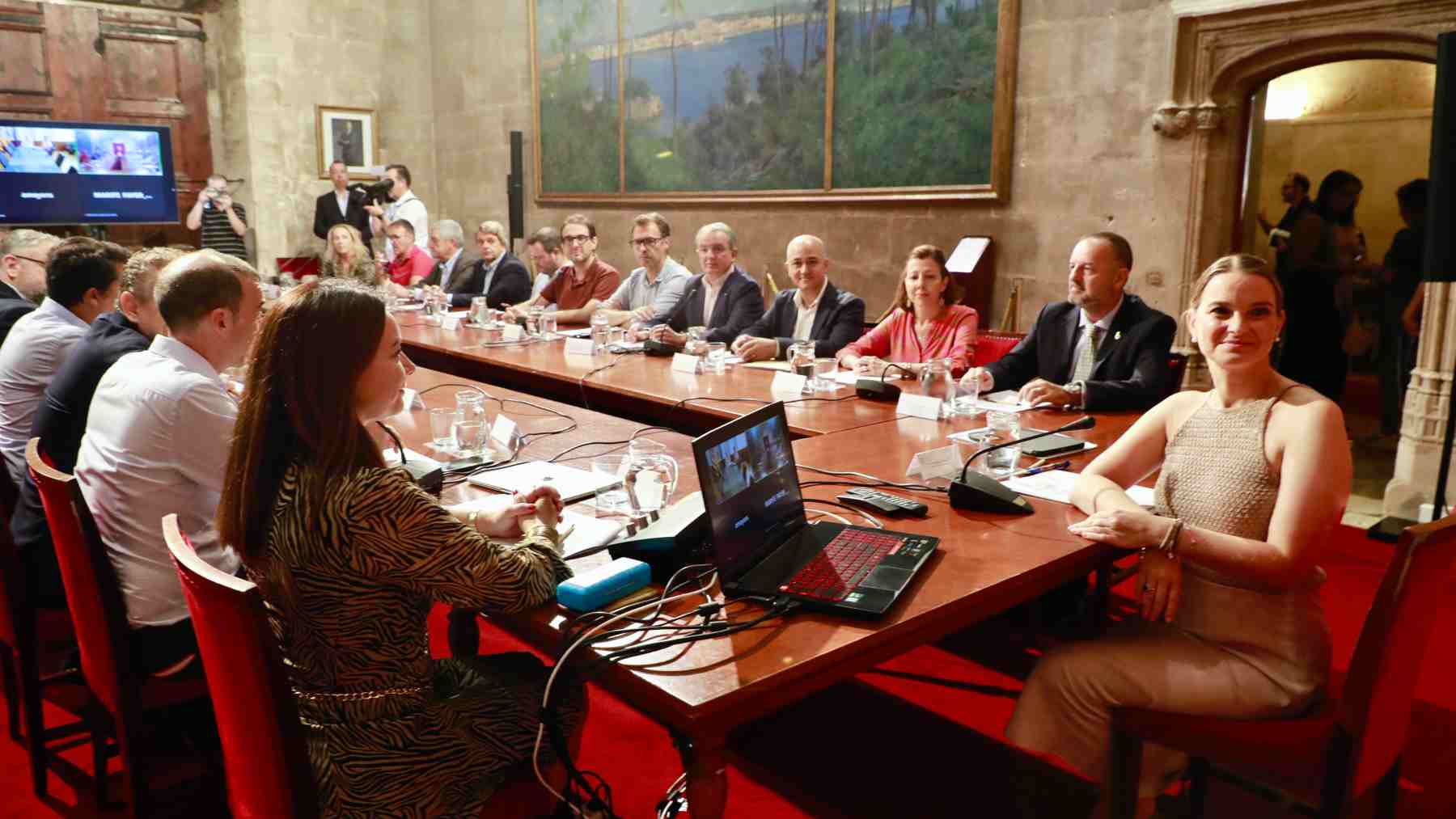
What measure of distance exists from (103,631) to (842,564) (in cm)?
137

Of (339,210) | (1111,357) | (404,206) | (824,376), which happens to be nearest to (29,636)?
(824,376)

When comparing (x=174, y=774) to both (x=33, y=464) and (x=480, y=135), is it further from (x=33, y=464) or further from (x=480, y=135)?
(x=480, y=135)

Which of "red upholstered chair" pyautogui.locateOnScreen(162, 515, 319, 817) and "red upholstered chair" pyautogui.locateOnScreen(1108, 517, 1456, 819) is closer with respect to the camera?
"red upholstered chair" pyautogui.locateOnScreen(162, 515, 319, 817)

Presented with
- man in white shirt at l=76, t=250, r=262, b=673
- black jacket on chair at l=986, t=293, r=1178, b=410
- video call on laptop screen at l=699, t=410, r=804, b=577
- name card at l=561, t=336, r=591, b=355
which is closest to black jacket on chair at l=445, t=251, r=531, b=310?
name card at l=561, t=336, r=591, b=355

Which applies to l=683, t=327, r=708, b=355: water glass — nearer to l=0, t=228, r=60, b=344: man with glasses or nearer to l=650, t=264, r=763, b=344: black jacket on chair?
l=650, t=264, r=763, b=344: black jacket on chair

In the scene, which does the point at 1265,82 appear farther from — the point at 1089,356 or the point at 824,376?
the point at 824,376

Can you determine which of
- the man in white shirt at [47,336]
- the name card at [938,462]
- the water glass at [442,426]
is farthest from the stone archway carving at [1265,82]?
the man in white shirt at [47,336]

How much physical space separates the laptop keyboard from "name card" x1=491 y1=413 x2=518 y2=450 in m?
1.13

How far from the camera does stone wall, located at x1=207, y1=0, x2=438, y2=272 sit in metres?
10.4

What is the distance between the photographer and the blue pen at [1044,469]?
98.9 inches

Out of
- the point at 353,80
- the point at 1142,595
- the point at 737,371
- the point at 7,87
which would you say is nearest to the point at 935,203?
the point at 737,371

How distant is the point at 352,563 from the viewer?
60.7 inches

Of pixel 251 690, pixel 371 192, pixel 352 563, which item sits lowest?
pixel 251 690

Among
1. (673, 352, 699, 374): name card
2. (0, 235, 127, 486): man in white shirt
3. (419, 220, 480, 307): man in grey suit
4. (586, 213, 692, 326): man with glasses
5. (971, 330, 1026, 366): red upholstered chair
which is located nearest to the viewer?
(0, 235, 127, 486): man in white shirt
